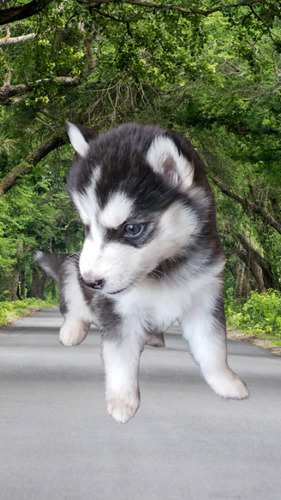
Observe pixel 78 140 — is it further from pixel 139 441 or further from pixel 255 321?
pixel 255 321

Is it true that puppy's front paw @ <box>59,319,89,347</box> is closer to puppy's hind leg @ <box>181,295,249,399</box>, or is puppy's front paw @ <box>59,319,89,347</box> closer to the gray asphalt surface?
puppy's hind leg @ <box>181,295,249,399</box>

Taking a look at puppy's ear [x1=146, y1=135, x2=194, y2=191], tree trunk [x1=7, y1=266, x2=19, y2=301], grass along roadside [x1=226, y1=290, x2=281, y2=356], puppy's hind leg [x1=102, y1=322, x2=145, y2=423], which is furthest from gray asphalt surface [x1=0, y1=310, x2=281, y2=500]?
tree trunk [x1=7, y1=266, x2=19, y2=301]

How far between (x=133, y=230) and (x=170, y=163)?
0.74ft

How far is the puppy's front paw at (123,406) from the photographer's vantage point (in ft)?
8.38

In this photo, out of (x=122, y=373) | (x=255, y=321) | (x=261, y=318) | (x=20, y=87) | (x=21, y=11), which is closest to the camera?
(x=122, y=373)

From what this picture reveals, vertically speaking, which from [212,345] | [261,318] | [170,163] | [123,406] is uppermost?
[170,163]

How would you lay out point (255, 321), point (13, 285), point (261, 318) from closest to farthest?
1. point (255, 321)
2. point (261, 318)
3. point (13, 285)

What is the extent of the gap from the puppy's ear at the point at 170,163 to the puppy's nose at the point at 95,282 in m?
0.32

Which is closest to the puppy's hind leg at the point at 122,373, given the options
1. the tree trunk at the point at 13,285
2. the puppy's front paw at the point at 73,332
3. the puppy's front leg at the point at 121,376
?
the puppy's front leg at the point at 121,376

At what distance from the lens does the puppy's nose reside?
90.5 inches

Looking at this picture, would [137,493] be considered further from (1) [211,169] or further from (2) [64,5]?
(1) [211,169]

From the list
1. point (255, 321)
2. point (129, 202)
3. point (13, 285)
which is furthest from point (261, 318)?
point (129, 202)

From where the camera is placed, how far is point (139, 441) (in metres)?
12.9

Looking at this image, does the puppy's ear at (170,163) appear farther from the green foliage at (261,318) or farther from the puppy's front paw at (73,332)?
the green foliage at (261,318)
